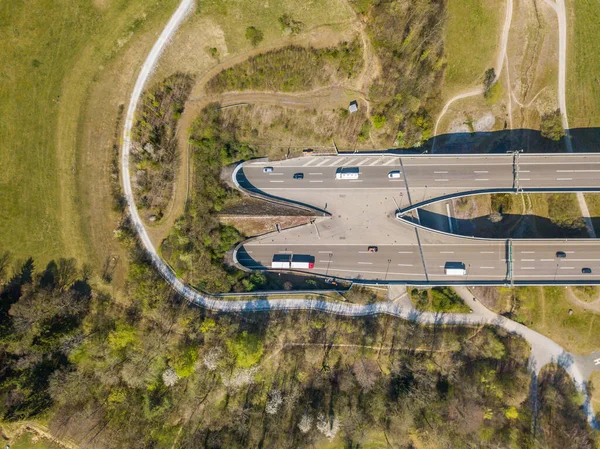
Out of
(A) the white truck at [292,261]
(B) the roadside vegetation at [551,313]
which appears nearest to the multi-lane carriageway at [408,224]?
(A) the white truck at [292,261]

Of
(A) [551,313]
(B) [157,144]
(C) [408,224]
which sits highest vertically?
(B) [157,144]

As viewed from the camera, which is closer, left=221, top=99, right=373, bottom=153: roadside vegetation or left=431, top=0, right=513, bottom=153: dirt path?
left=431, top=0, right=513, bottom=153: dirt path

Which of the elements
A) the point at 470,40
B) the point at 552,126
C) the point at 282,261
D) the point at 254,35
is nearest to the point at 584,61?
the point at 552,126

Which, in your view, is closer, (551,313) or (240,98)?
(240,98)

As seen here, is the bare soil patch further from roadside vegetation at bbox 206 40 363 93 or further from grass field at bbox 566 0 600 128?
grass field at bbox 566 0 600 128

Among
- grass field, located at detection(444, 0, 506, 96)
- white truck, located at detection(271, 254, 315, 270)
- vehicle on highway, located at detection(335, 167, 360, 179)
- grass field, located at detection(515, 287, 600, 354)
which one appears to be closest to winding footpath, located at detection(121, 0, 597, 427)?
grass field, located at detection(515, 287, 600, 354)

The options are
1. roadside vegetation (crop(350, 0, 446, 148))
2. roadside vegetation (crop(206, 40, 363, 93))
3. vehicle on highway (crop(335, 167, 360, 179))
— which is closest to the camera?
roadside vegetation (crop(350, 0, 446, 148))

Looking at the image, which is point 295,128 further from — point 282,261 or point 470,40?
point 470,40

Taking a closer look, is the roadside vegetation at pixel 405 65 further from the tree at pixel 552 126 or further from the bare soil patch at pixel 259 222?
the bare soil patch at pixel 259 222
